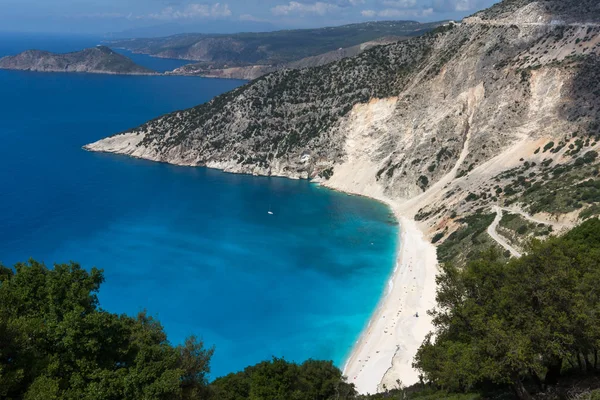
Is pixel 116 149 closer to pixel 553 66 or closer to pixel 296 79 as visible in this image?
pixel 296 79

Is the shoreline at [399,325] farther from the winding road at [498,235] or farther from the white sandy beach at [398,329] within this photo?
the winding road at [498,235]

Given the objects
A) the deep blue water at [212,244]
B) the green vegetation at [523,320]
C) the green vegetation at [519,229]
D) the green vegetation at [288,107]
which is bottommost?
the green vegetation at [523,320]

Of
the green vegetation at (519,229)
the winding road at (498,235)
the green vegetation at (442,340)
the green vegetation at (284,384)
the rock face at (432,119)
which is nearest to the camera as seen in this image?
the green vegetation at (442,340)

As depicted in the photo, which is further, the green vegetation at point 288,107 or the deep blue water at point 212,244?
the green vegetation at point 288,107

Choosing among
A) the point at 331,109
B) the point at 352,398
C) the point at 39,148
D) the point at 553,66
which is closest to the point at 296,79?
the point at 331,109

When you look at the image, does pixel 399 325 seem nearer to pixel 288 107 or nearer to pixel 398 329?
pixel 398 329

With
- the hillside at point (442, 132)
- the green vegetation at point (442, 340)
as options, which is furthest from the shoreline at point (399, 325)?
the green vegetation at point (442, 340)

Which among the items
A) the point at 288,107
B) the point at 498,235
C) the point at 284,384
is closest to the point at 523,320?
the point at 284,384
